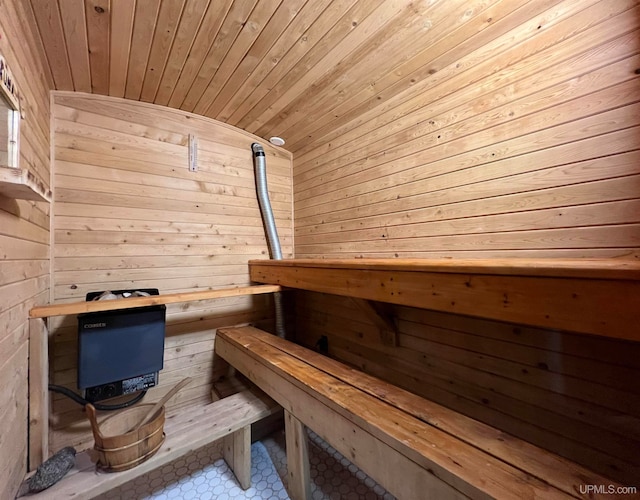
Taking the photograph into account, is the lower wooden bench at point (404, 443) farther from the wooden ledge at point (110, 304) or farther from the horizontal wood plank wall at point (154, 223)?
the horizontal wood plank wall at point (154, 223)

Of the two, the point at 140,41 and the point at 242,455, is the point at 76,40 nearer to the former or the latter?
the point at 140,41

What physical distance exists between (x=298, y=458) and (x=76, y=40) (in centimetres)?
235

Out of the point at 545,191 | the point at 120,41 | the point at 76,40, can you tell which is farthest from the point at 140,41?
the point at 545,191

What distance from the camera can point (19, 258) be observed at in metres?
1.13

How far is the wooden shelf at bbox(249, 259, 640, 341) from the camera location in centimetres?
74

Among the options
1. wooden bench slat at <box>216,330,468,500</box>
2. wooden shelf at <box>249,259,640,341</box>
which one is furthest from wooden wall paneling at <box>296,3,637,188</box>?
wooden bench slat at <box>216,330,468,500</box>

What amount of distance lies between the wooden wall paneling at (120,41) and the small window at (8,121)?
620 millimetres

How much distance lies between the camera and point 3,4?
3.18 ft

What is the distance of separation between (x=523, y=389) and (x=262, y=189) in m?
2.28

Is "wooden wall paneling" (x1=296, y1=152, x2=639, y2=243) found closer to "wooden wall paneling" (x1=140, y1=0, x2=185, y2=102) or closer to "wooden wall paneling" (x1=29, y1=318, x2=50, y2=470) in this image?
"wooden wall paneling" (x1=140, y1=0, x2=185, y2=102)

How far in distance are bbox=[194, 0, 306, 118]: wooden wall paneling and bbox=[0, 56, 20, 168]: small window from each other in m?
0.98
